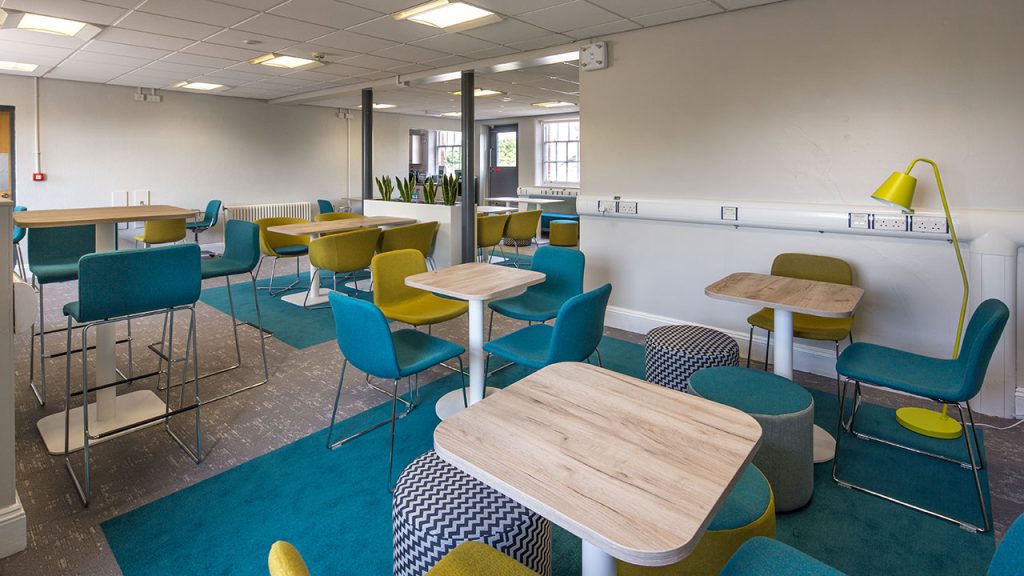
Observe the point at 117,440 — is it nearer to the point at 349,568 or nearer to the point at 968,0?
the point at 349,568

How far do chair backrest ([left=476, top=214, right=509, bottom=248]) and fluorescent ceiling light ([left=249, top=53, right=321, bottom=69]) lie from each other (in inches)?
99.4

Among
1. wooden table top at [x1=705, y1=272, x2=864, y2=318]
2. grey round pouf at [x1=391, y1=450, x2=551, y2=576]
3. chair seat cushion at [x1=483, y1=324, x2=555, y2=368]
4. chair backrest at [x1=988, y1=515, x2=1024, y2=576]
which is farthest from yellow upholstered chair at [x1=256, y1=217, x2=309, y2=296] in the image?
chair backrest at [x1=988, y1=515, x2=1024, y2=576]

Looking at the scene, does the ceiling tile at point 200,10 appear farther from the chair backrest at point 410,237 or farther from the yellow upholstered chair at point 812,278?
the yellow upholstered chair at point 812,278

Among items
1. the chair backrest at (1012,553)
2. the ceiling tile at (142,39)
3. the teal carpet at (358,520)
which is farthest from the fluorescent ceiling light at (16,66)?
the chair backrest at (1012,553)

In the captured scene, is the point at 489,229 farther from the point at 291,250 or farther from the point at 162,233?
the point at 162,233

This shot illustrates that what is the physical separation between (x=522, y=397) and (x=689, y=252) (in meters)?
3.30

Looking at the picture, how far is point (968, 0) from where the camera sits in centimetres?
310

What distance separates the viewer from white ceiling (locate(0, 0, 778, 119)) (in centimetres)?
388

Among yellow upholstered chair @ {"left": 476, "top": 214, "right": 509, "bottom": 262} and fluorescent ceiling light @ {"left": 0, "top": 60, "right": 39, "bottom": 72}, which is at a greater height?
fluorescent ceiling light @ {"left": 0, "top": 60, "right": 39, "bottom": 72}

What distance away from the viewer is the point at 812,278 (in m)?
3.60

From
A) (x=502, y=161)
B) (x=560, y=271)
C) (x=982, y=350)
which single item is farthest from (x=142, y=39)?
(x=502, y=161)

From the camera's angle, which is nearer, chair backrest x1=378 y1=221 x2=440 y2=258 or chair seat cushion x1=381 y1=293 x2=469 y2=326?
chair seat cushion x1=381 y1=293 x2=469 y2=326

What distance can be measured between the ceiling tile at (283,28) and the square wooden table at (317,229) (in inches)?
68.1

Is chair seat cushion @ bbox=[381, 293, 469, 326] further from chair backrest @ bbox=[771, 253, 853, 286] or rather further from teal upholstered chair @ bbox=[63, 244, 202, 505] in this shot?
chair backrest @ bbox=[771, 253, 853, 286]
